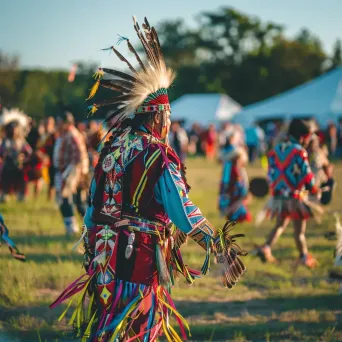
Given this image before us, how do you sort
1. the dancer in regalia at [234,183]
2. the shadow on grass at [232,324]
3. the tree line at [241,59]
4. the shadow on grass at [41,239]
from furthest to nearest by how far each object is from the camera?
1. the tree line at [241,59]
2. the dancer in regalia at [234,183]
3. the shadow on grass at [41,239]
4. the shadow on grass at [232,324]

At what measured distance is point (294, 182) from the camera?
6.53 meters

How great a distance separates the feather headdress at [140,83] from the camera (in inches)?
124

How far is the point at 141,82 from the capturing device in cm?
316

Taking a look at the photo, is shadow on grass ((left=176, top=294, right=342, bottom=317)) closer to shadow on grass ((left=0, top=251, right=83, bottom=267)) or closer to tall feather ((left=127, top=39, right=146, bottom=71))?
shadow on grass ((left=0, top=251, right=83, bottom=267))

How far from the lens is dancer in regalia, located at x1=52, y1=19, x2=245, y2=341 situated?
292cm

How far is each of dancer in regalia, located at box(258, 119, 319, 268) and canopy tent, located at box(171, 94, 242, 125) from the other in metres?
29.5

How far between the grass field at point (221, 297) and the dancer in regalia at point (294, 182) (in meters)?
0.57

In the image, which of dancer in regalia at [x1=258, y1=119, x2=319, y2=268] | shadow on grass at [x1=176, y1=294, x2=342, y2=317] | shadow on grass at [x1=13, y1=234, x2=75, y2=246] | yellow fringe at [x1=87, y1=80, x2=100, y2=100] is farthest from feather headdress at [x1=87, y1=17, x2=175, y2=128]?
shadow on grass at [x1=13, y1=234, x2=75, y2=246]

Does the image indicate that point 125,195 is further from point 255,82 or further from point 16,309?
point 255,82

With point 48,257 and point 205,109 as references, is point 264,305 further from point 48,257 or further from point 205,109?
point 205,109

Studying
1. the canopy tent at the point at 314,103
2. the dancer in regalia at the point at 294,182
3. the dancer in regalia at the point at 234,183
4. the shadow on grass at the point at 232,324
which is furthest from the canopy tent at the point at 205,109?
the shadow on grass at the point at 232,324

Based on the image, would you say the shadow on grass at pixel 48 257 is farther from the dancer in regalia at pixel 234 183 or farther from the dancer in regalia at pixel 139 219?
the dancer in regalia at pixel 139 219

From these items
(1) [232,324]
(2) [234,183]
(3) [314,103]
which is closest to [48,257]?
(1) [232,324]

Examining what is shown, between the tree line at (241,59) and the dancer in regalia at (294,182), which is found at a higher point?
the tree line at (241,59)
